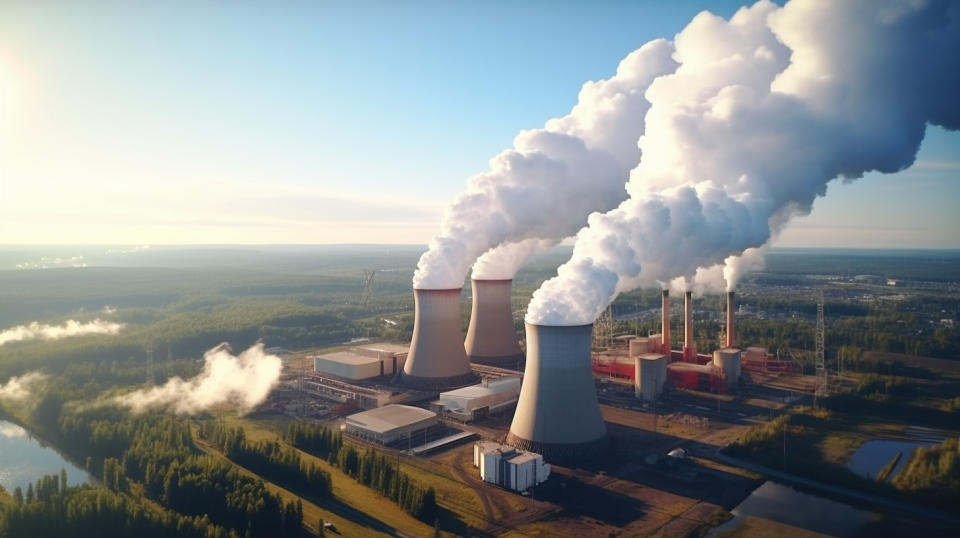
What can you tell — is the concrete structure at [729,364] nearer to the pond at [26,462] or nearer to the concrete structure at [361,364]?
the concrete structure at [361,364]

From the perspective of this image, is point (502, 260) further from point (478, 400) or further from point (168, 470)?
point (168, 470)

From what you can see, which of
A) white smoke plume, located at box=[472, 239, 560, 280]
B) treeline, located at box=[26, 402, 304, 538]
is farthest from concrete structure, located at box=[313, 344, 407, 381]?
treeline, located at box=[26, 402, 304, 538]

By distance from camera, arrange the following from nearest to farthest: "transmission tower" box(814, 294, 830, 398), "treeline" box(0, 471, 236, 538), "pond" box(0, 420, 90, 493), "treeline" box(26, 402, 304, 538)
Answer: "treeline" box(0, 471, 236, 538) → "treeline" box(26, 402, 304, 538) → "pond" box(0, 420, 90, 493) → "transmission tower" box(814, 294, 830, 398)

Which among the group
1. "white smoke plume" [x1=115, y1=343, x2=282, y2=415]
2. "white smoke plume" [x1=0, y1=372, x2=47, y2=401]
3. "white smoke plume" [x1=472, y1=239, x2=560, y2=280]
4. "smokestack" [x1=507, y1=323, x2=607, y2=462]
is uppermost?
"white smoke plume" [x1=472, y1=239, x2=560, y2=280]

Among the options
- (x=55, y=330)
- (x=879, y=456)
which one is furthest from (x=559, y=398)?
(x=55, y=330)

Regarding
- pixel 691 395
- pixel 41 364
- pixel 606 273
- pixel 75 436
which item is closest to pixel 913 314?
pixel 691 395

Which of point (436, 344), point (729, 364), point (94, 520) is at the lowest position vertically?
point (94, 520)

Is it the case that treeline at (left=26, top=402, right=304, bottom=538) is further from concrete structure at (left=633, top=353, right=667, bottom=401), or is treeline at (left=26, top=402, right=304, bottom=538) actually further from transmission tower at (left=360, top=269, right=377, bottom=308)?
transmission tower at (left=360, top=269, right=377, bottom=308)
